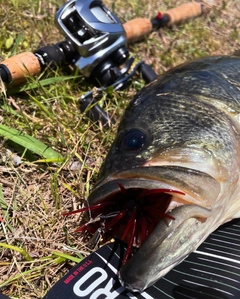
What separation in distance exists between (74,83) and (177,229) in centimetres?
182

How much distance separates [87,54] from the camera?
2957mm

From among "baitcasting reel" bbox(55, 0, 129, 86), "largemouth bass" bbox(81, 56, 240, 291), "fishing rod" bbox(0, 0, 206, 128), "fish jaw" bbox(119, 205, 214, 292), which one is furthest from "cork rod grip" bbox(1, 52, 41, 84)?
"fish jaw" bbox(119, 205, 214, 292)

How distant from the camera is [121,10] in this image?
4.33 metres

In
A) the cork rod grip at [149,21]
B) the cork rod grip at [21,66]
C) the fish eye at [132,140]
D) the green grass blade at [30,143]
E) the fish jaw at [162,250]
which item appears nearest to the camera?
the fish jaw at [162,250]

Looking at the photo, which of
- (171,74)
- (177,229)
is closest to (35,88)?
(171,74)

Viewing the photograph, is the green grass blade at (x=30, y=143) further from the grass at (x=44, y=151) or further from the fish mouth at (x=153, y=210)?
the fish mouth at (x=153, y=210)

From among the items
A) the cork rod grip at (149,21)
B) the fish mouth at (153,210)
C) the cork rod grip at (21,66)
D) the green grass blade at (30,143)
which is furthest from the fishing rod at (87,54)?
the fish mouth at (153,210)

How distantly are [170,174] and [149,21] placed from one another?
246 centimetres

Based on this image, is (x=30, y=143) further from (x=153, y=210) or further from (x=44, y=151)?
(x=153, y=210)

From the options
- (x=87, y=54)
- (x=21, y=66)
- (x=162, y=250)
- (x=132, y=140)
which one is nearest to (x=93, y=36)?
(x=87, y=54)

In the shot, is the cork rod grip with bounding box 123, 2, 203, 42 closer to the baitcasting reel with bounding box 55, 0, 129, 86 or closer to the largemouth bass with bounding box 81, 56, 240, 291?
the baitcasting reel with bounding box 55, 0, 129, 86

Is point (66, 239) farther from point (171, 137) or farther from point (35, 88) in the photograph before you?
point (35, 88)

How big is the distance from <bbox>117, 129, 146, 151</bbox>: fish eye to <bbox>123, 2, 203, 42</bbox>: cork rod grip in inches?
69.8

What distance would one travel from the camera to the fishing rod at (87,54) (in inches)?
112
